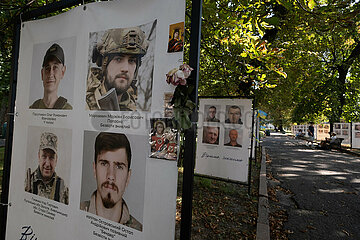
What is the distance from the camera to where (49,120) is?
5.60ft

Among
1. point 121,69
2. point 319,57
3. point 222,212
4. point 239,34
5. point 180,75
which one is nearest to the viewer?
point 180,75

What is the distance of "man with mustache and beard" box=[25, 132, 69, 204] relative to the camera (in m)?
1.65

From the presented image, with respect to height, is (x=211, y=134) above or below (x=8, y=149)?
above

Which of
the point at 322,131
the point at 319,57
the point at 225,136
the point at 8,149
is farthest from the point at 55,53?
the point at 322,131

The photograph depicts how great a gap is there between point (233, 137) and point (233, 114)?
1.56 ft

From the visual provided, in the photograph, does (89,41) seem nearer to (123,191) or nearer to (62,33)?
(62,33)

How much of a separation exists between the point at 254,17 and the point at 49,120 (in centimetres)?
251

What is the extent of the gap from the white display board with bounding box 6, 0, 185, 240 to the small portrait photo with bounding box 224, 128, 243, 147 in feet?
11.2

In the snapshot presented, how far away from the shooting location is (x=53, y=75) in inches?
67.6

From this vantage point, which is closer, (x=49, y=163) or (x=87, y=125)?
(x=87, y=125)

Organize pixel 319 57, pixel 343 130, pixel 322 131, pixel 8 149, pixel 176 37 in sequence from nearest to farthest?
pixel 176 37, pixel 8 149, pixel 319 57, pixel 343 130, pixel 322 131

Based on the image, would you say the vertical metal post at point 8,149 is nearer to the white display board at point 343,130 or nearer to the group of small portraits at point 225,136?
the group of small portraits at point 225,136

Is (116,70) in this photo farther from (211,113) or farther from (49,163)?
(211,113)

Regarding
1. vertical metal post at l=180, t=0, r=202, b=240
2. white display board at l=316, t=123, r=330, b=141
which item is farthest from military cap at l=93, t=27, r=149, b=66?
white display board at l=316, t=123, r=330, b=141
